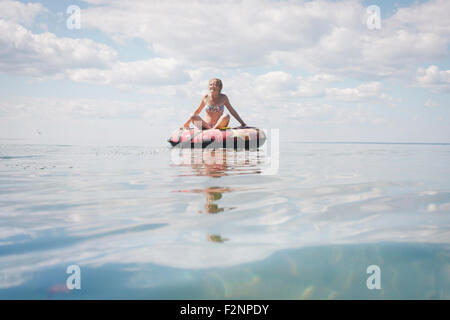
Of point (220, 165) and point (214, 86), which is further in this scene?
point (214, 86)

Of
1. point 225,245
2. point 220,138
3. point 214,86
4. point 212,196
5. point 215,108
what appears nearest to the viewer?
point 225,245

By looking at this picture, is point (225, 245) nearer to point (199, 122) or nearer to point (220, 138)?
point (220, 138)

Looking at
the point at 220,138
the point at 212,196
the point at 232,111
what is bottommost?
the point at 212,196

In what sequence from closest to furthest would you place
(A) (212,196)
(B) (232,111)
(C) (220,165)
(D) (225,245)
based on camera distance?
(D) (225,245) → (A) (212,196) → (C) (220,165) → (B) (232,111)

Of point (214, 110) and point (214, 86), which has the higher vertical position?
point (214, 86)

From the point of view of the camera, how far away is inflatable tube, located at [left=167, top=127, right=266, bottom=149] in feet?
39.3

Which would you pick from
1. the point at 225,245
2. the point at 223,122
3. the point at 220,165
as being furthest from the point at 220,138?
the point at 225,245

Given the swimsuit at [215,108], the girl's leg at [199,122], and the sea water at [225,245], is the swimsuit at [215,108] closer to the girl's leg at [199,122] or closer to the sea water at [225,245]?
the girl's leg at [199,122]

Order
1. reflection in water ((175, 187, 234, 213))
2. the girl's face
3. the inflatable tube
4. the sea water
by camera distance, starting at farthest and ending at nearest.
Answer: the girl's face, the inflatable tube, reflection in water ((175, 187, 234, 213)), the sea water

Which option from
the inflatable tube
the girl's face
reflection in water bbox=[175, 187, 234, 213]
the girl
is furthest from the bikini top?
reflection in water bbox=[175, 187, 234, 213]

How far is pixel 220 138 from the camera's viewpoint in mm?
11922

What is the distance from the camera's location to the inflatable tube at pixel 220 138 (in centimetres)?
1199

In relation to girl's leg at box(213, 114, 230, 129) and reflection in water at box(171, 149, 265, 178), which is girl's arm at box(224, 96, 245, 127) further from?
reflection in water at box(171, 149, 265, 178)
